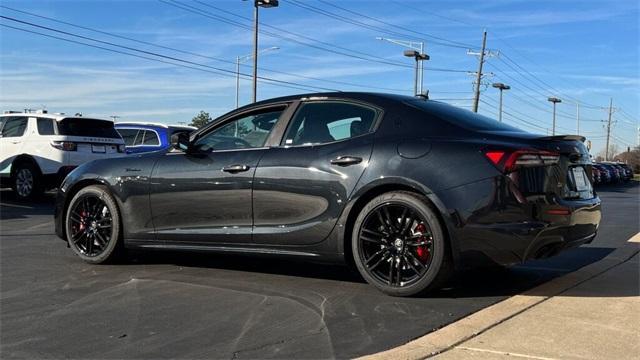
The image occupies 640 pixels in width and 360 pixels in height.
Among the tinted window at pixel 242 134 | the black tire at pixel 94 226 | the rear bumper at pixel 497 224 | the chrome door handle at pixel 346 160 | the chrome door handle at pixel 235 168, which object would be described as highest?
the tinted window at pixel 242 134

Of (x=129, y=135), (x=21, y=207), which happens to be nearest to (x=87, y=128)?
(x=129, y=135)

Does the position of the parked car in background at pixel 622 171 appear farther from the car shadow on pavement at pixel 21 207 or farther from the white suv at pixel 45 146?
the car shadow on pavement at pixel 21 207

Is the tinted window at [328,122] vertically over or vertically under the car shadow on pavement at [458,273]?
over

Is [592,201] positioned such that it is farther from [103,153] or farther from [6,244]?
[103,153]

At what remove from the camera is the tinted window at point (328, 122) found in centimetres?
505

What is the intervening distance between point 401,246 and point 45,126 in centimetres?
981

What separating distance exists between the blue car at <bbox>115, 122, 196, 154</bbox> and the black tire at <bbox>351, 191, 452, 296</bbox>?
909 cm

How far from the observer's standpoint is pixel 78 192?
6.31m

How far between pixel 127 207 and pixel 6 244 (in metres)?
2.23

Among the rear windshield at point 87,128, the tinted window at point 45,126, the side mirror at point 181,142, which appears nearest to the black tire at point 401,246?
the side mirror at point 181,142

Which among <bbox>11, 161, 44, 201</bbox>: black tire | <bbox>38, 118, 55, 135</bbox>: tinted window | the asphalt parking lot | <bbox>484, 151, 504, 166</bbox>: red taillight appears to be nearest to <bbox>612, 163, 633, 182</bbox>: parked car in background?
<bbox>38, 118, 55, 135</bbox>: tinted window

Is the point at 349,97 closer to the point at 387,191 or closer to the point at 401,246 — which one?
the point at 387,191

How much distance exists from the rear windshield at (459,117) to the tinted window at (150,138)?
30.6 ft

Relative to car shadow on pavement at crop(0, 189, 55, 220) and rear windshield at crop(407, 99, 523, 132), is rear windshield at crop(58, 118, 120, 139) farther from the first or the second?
rear windshield at crop(407, 99, 523, 132)
